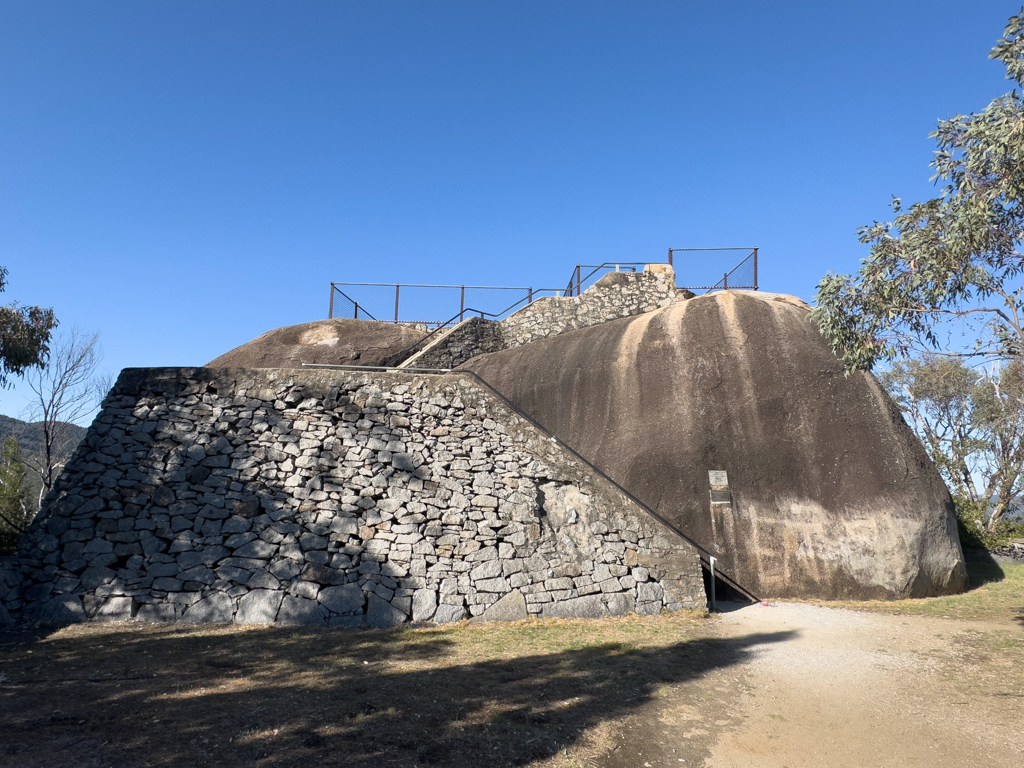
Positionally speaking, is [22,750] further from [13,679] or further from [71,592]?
[71,592]

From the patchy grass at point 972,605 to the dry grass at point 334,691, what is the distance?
4.56m

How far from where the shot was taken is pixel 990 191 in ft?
26.8

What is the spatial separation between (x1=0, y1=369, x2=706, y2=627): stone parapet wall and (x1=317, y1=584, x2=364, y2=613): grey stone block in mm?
29

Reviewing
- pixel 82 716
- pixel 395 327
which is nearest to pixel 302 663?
pixel 82 716

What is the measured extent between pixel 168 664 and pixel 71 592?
362 cm

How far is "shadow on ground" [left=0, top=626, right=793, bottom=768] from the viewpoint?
18.0 ft

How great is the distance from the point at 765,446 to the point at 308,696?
11143 mm

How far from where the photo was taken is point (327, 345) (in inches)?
865

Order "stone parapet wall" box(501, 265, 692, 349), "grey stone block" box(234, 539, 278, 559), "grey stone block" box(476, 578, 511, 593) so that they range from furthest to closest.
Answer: "stone parapet wall" box(501, 265, 692, 349) < "grey stone block" box(476, 578, 511, 593) < "grey stone block" box(234, 539, 278, 559)

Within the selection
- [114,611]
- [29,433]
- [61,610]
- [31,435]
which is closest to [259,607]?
[114,611]

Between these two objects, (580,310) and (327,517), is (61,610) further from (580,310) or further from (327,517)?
(580,310)

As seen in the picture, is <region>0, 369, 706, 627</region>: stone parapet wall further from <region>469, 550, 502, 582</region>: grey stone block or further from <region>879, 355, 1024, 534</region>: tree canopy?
<region>879, 355, 1024, 534</region>: tree canopy

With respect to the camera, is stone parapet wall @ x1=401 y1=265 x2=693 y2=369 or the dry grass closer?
the dry grass

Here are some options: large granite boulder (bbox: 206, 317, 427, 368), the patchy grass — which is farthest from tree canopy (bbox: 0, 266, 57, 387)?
the patchy grass
